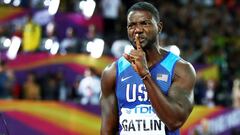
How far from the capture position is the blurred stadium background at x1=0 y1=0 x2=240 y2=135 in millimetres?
12934

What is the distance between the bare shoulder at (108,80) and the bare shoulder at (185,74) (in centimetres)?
46

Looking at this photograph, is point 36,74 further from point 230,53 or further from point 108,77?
point 108,77

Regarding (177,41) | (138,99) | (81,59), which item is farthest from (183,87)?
(177,41)

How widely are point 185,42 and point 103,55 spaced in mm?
4568

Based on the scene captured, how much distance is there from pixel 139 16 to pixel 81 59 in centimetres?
1041

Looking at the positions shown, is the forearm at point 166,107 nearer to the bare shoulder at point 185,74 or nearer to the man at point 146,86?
the man at point 146,86

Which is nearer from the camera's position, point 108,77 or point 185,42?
point 108,77

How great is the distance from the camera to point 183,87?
4.77m

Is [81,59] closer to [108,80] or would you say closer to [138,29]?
[108,80]

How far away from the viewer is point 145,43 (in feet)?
15.2

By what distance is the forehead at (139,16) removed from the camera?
4664mm

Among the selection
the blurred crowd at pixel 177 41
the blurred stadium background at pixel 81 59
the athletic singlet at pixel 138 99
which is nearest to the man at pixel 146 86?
the athletic singlet at pixel 138 99

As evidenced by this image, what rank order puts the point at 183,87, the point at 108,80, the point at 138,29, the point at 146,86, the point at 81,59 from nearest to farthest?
the point at 146,86, the point at 138,29, the point at 183,87, the point at 108,80, the point at 81,59

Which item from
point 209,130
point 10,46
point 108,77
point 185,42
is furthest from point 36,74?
point 108,77
